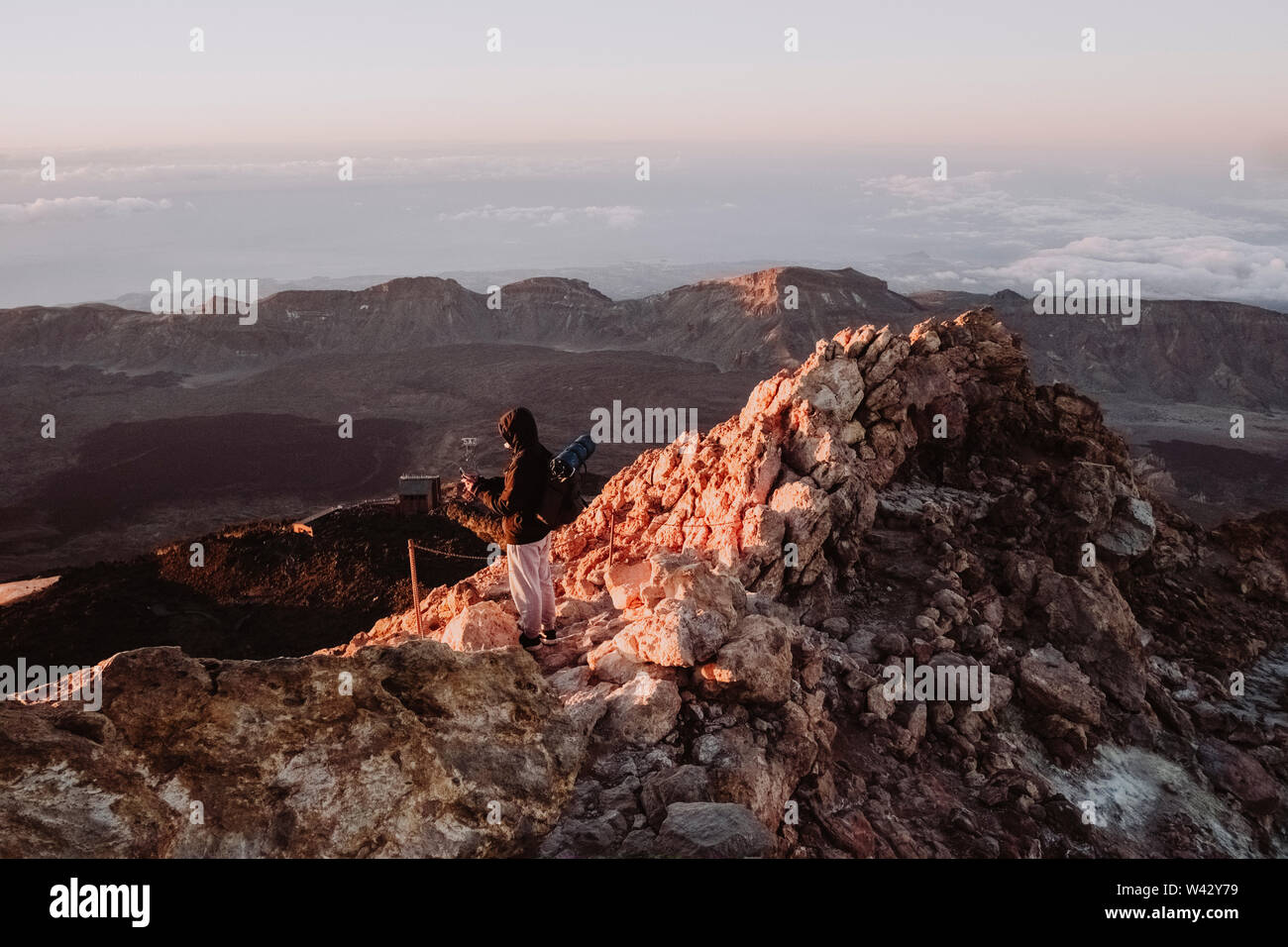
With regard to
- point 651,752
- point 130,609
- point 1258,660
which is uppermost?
point 651,752

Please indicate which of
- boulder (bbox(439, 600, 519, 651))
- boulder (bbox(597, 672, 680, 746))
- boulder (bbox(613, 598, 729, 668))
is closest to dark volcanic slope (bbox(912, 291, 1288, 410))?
boulder (bbox(439, 600, 519, 651))

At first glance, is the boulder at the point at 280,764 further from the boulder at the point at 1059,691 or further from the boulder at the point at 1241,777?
the boulder at the point at 1241,777

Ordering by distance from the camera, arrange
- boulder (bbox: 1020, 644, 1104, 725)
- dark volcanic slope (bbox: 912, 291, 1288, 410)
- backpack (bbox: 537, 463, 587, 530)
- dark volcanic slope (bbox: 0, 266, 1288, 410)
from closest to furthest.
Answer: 1. backpack (bbox: 537, 463, 587, 530)
2. boulder (bbox: 1020, 644, 1104, 725)
3. dark volcanic slope (bbox: 912, 291, 1288, 410)
4. dark volcanic slope (bbox: 0, 266, 1288, 410)

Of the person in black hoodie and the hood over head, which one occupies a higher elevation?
the hood over head

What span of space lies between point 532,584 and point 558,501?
77cm

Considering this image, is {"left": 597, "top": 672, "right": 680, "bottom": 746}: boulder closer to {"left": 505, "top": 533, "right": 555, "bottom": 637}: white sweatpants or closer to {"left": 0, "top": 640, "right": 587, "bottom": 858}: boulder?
{"left": 0, "top": 640, "right": 587, "bottom": 858}: boulder

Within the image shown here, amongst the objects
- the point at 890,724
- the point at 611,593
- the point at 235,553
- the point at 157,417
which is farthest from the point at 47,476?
the point at 890,724

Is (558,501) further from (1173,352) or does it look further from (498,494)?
(1173,352)

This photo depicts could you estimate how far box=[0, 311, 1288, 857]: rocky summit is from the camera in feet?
13.6

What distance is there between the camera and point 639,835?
15.0 ft

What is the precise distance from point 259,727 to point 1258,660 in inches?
477

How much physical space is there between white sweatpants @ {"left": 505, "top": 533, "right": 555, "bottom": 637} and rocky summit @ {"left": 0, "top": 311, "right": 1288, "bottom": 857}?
0.30 metres

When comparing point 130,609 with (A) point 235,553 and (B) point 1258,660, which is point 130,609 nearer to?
(A) point 235,553

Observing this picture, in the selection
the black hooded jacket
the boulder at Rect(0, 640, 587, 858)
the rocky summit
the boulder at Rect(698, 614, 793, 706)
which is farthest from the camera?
the black hooded jacket
